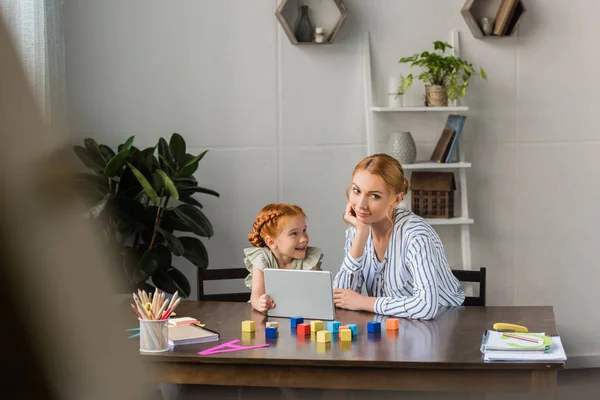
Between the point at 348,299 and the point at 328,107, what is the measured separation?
193 centimetres

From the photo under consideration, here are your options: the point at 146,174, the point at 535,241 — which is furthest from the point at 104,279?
the point at 535,241

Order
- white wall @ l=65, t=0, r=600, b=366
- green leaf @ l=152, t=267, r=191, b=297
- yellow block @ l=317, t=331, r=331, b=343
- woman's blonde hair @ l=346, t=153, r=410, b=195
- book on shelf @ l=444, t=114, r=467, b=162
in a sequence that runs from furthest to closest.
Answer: white wall @ l=65, t=0, r=600, b=366 < book on shelf @ l=444, t=114, r=467, b=162 < green leaf @ l=152, t=267, r=191, b=297 < woman's blonde hair @ l=346, t=153, r=410, b=195 < yellow block @ l=317, t=331, r=331, b=343

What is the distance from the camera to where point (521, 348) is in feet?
7.34

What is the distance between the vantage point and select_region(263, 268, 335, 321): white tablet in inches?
105

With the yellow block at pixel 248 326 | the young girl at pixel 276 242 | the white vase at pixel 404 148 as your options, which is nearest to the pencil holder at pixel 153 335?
the yellow block at pixel 248 326

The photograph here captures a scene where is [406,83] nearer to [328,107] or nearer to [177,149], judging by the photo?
[328,107]

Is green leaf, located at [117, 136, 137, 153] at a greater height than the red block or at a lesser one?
greater

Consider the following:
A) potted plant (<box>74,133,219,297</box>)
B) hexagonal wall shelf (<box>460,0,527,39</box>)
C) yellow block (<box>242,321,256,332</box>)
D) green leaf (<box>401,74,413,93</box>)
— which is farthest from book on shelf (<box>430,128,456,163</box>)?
yellow block (<box>242,321,256,332</box>)

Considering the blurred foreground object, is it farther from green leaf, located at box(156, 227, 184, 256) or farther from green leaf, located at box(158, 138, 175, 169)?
green leaf, located at box(158, 138, 175, 169)

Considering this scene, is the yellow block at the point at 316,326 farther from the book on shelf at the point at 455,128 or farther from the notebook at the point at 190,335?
the book on shelf at the point at 455,128

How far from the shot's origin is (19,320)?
0.13m

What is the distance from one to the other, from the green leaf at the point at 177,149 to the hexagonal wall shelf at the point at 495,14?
1693 millimetres

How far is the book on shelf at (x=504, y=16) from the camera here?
443 cm

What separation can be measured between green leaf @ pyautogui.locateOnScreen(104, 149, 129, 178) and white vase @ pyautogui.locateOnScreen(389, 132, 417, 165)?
142 centimetres
